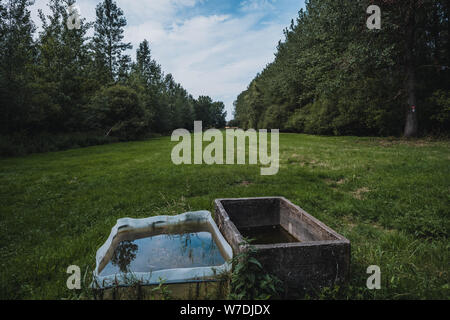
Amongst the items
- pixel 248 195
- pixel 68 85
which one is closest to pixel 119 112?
pixel 68 85

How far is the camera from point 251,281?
205 centimetres

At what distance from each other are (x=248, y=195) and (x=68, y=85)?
2543cm

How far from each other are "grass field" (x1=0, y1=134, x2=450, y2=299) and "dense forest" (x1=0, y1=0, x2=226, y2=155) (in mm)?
10430

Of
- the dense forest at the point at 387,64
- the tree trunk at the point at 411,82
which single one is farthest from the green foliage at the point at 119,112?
the tree trunk at the point at 411,82

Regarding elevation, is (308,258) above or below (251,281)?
above

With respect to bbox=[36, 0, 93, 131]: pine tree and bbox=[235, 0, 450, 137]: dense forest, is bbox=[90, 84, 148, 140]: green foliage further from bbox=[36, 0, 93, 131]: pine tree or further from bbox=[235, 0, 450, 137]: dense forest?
bbox=[235, 0, 450, 137]: dense forest

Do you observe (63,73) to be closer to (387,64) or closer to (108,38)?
(108,38)

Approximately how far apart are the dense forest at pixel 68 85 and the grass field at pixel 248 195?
10.4m

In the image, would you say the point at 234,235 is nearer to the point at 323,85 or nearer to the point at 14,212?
the point at 14,212

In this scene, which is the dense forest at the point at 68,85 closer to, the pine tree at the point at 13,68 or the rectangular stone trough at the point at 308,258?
the pine tree at the point at 13,68

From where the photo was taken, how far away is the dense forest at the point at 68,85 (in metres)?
Result: 15.6

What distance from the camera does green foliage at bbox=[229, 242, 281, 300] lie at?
2055 mm

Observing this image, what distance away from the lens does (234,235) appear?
2578 millimetres
